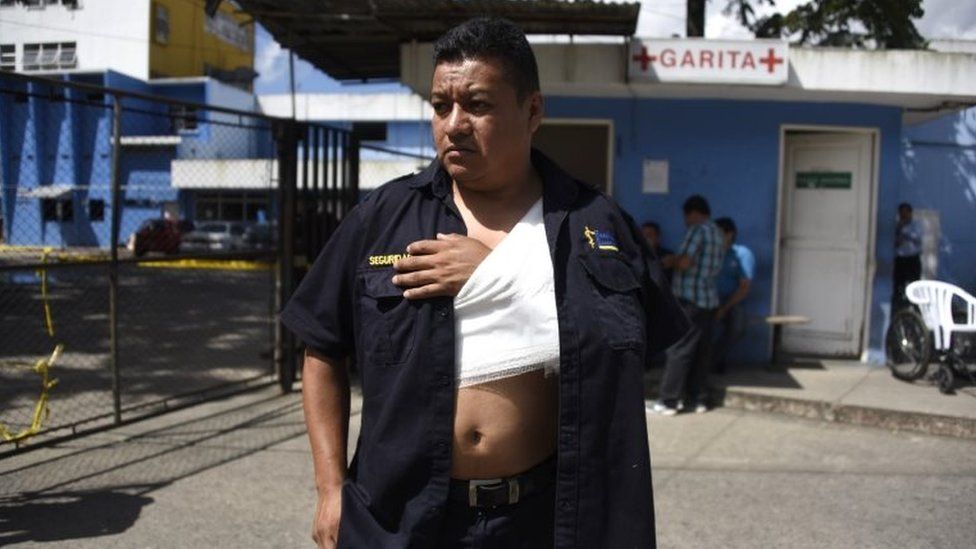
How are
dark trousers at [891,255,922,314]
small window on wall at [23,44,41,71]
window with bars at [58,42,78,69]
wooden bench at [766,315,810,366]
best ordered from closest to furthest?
small window on wall at [23,44,41,71] < window with bars at [58,42,78,69] < wooden bench at [766,315,810,366] < dark trousers at [891,255,922,314]

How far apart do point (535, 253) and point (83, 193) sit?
10.6m

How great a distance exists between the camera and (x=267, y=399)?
7031 millimetres

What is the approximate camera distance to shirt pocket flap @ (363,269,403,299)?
1854 mm

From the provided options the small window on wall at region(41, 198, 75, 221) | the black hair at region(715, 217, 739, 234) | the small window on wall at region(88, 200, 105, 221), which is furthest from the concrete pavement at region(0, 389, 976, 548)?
the small window on wall at region(88, 200, 105, 221)

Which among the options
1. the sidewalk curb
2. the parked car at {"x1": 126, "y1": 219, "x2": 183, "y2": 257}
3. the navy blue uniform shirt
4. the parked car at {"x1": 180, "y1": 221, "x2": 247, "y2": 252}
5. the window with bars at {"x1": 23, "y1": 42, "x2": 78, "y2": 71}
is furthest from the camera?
the parked car at {"x1": 180, "y1": 221, "x2": 247, "y2": 252}

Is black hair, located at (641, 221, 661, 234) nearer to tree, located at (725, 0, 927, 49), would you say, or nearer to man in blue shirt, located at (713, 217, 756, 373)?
man in blue shirt, located at (713, 217, 756, 373)

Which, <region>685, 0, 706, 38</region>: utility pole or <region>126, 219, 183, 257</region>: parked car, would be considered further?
<region>126, 219, 183, 257</region>: parked car

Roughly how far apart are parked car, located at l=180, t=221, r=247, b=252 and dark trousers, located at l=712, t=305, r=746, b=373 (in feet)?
44.6

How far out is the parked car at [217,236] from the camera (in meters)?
19.2

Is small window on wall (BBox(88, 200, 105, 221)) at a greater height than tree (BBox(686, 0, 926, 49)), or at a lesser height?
lesser

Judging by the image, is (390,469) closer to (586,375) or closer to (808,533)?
(586,375)

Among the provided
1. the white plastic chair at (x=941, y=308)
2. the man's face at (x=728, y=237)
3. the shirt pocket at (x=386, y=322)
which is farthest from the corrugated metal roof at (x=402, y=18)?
the shirt pocket at (x=386, y=322)

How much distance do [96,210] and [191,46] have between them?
21.0 ft

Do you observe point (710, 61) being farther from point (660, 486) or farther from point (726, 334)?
point (660, 486)
